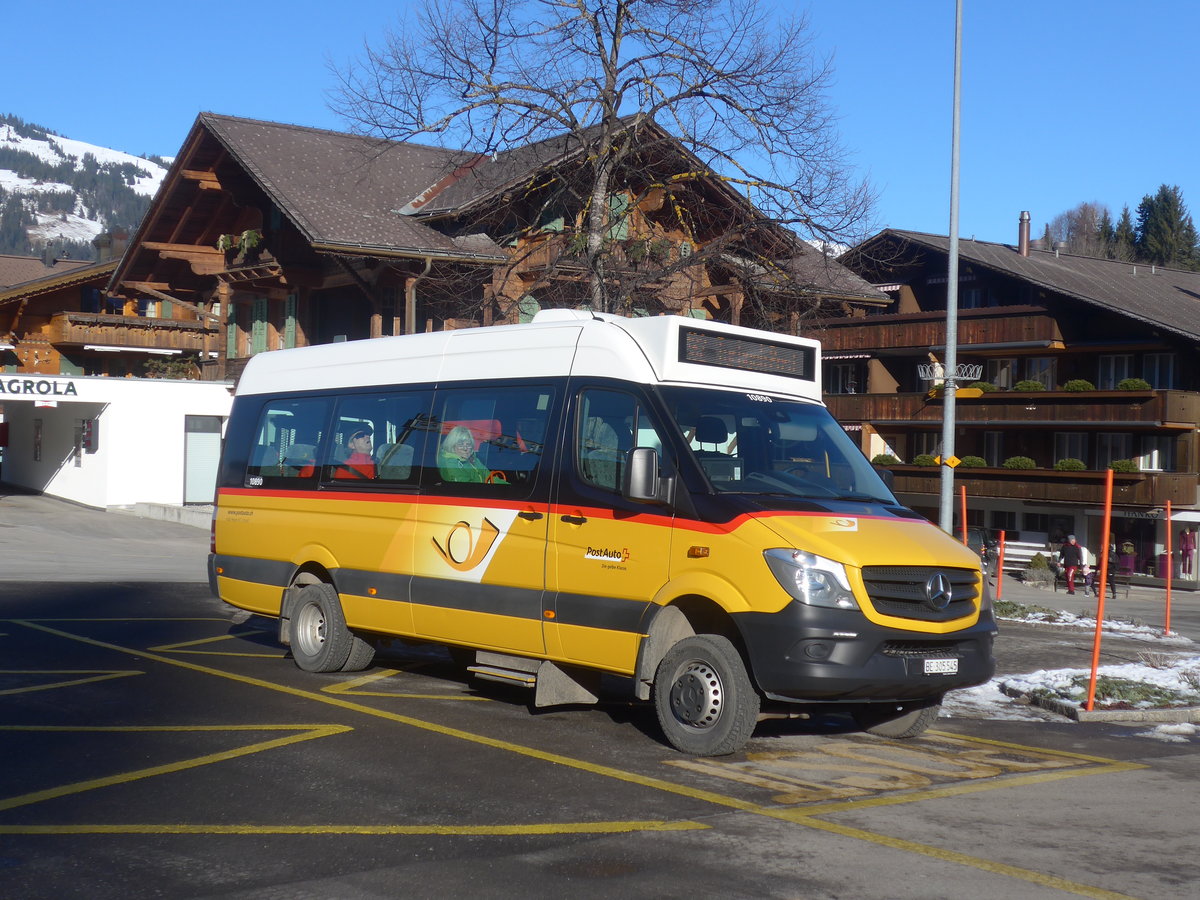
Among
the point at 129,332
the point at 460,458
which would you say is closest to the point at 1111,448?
the point at 129,332

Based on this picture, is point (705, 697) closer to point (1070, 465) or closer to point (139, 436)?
point (139, 436)

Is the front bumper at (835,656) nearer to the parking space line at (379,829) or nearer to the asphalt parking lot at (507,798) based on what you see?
the asphalt parking lot at (507,798)

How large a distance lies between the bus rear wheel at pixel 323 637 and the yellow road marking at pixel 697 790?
615 millimetres

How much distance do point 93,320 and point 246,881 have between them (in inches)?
1705

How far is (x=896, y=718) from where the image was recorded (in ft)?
32.5

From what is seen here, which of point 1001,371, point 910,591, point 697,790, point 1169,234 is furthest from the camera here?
point 1169,234

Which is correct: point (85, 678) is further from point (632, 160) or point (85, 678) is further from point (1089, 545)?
point (1089, 545)

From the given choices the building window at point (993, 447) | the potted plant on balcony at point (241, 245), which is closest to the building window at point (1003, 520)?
the building window at point (993, 447)

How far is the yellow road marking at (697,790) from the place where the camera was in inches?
249

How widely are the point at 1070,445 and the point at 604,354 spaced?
147 ft

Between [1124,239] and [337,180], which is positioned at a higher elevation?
[1124,239]

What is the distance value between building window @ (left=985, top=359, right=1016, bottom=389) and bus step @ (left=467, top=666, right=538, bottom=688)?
45847mm

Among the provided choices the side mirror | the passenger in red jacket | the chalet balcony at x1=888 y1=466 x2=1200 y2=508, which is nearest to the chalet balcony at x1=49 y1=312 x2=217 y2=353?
the chalet balcony at x1=888 y1=466 x2=1200 y2=508

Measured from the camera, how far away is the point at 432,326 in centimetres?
3238
